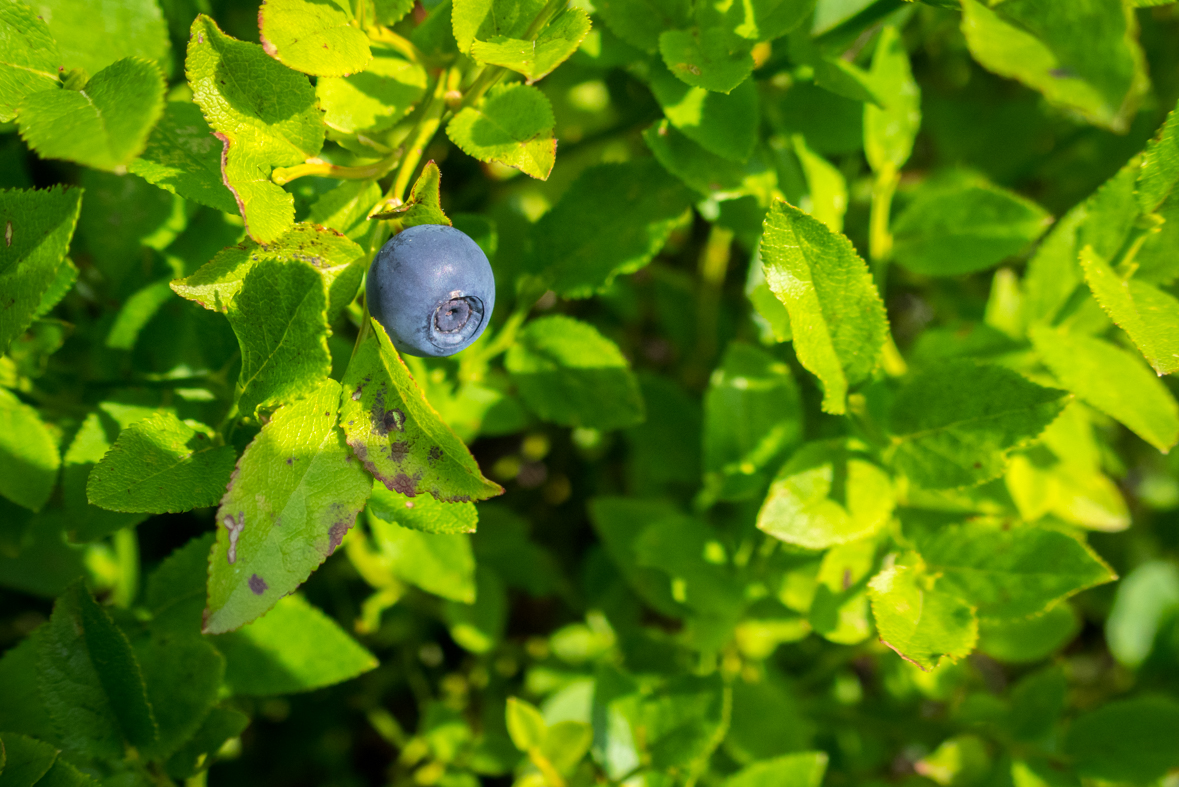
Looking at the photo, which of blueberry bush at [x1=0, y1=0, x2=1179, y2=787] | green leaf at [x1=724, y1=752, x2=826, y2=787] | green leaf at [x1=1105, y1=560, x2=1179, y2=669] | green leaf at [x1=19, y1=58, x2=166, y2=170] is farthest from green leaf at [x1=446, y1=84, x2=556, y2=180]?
green leaf at [x1=1105, y1=560, x2=1179, y2=669]

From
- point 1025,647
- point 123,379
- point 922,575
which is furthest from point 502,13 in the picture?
point 1025,647

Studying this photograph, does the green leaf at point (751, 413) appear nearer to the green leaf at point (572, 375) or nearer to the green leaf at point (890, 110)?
the green leaf at point (572, 375)

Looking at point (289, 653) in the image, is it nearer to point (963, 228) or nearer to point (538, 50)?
point (538, 50)

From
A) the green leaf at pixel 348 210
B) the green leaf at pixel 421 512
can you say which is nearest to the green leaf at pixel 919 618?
the green leaf at pixel 421 512

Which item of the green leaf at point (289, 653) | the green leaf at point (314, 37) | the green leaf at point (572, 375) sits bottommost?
the green leaf at point (289, 653)

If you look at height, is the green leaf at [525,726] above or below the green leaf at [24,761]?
below

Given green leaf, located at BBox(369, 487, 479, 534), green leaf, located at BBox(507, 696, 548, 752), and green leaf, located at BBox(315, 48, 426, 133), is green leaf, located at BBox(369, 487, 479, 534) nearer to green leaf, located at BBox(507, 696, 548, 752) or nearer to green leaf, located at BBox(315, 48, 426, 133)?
green leaf, located at BBox(315, 48, 426, 133)

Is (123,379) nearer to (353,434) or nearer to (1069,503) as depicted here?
(353,434)
